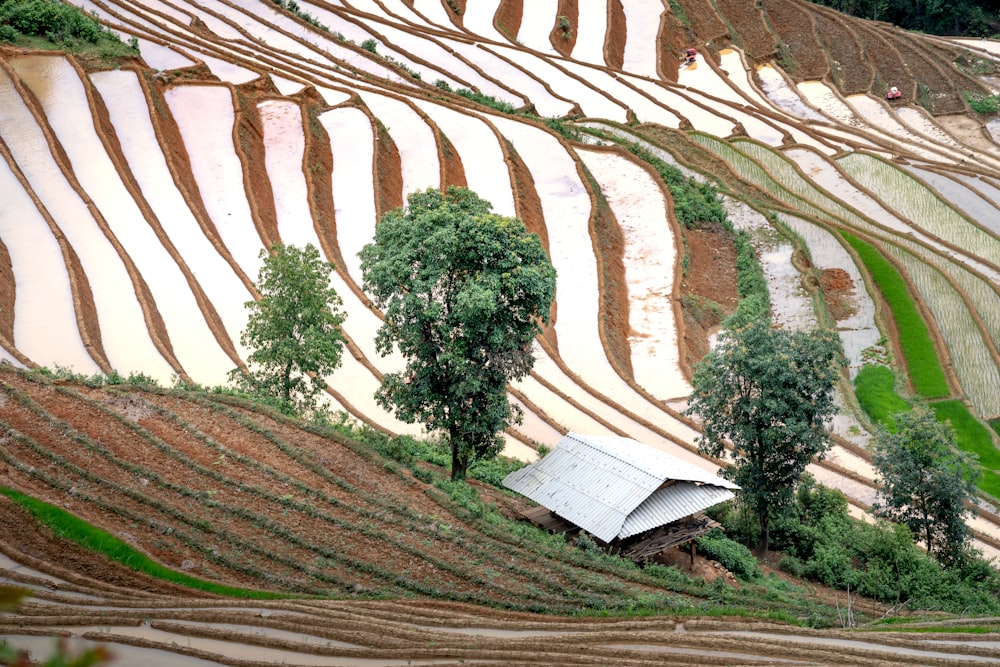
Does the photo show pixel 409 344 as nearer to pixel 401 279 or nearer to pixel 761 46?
pixel 401 279

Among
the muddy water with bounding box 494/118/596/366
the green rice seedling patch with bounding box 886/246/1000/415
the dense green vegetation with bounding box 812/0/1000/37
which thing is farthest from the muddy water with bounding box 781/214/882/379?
the dense green vegetation with bounding box 812/0/1000/37

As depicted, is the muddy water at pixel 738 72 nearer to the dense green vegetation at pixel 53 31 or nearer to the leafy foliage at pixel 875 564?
the dense green vegetation at pixel 53 31

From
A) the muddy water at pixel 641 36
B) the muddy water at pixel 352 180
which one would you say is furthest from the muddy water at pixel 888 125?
the muddy water at pixel 352 180

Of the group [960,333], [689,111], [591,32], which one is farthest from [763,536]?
[591,32]

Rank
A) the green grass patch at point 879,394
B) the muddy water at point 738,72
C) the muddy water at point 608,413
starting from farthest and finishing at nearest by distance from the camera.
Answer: the muddy water at point 738,72 < the green grass patch at point 879,394 < the muddy water at point 608,413

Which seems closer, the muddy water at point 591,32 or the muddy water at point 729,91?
the muddy water at point 729,91

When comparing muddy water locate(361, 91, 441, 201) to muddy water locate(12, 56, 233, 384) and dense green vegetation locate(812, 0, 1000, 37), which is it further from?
dense green vegetation locate(812, 0, 1000, 37)

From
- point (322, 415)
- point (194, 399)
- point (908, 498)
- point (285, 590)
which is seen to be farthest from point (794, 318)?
point (285, 590)
